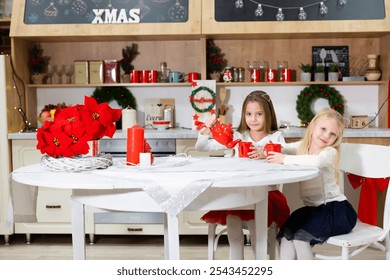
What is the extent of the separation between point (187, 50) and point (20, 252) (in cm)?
192

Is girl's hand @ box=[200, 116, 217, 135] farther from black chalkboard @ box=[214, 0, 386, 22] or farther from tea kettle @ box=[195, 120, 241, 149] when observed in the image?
black chalkboard @ box=[214, 0, 386, 22]

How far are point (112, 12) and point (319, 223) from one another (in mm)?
2385

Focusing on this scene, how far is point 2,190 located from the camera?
3.91m

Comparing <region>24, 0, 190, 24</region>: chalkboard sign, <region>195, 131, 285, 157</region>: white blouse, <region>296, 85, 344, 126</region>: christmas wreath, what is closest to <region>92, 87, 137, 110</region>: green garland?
<region>24, 0, 190, 24</region>: chalkboard sign

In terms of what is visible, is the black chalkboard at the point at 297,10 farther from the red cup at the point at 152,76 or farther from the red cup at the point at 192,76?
the red cup at the point at 152,76

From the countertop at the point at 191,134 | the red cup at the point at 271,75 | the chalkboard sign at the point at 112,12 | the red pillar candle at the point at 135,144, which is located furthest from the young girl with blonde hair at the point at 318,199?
the chalkboard sign at the point at 112,12

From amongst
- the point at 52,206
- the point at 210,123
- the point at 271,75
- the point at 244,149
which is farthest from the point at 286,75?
the point at 52,206

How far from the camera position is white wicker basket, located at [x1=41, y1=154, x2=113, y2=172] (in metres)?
2.12

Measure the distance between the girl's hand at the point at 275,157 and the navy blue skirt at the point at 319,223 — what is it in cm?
24

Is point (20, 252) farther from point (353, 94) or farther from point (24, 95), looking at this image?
point (353, 94)

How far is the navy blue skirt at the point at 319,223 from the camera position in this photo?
224 cm

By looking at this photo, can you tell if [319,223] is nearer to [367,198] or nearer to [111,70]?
[367,198]

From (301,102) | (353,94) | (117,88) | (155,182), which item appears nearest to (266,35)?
(301,102)

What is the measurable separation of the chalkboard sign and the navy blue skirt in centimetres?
207
